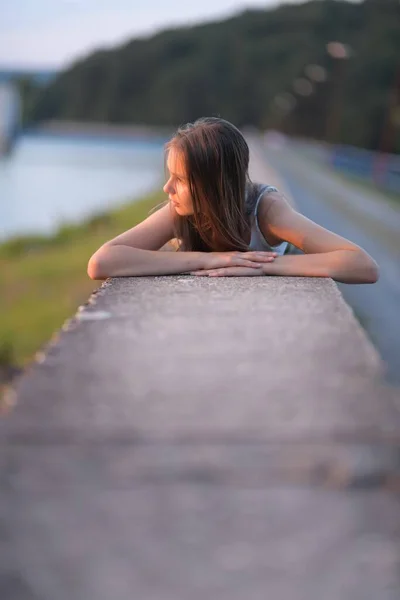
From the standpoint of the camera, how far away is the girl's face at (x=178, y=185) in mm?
A: 4188

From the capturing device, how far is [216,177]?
4188 millimetres

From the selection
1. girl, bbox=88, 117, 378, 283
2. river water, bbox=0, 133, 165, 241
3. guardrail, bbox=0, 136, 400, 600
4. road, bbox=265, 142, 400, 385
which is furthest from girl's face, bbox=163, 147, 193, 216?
guardrail, bbox=0, 136, 400, 600

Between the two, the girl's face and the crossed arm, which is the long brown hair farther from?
the crossed arm

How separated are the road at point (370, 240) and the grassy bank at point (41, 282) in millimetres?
4295

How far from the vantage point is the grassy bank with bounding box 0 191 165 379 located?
58.9 feet

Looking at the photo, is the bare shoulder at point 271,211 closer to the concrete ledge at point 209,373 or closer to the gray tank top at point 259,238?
the gray tank top at point 259,238

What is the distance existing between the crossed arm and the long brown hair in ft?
0.71

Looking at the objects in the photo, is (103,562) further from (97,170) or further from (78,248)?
(97,170)

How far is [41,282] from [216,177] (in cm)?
1942

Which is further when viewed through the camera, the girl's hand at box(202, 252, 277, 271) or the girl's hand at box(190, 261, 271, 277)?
the girl's hand at box(202, 252, 277, 271)

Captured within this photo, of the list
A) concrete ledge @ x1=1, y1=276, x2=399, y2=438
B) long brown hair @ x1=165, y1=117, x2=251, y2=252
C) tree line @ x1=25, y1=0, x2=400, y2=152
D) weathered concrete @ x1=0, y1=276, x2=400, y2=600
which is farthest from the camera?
tree line @ x1=25, y1=0, x2=400, y2=152

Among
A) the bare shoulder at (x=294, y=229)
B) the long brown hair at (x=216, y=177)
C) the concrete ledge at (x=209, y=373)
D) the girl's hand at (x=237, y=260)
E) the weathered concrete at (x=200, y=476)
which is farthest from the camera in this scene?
the bare shoulder at (x=294, y=229)

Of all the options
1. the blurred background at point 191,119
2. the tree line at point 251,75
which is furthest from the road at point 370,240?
the tree line at point 251,75

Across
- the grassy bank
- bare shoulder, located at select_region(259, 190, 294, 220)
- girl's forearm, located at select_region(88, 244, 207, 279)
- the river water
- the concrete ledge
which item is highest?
the concrete ledge
